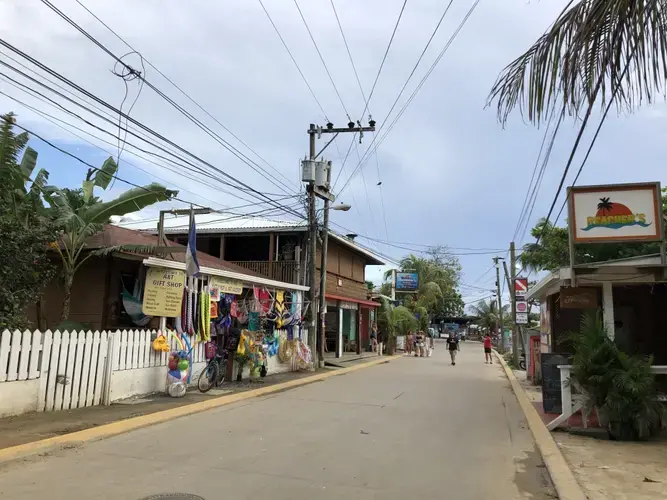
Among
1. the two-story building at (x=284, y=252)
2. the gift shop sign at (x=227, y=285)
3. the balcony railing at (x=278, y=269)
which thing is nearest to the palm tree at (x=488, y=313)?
the two-story building at (x=284, y=252)

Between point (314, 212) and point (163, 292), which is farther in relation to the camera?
point (314, 212)

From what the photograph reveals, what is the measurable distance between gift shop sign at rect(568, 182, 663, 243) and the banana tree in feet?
29.8

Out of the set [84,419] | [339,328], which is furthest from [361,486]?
[339,328]

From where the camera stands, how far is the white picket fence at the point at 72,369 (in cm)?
869

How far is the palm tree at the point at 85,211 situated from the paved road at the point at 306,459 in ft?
14.5

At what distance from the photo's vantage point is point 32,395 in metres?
9.04

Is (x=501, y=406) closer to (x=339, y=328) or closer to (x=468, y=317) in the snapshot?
(x=339, y=328)

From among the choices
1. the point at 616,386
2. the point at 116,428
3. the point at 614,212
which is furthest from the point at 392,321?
the point at 116,428

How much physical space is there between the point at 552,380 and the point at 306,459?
5.30 m

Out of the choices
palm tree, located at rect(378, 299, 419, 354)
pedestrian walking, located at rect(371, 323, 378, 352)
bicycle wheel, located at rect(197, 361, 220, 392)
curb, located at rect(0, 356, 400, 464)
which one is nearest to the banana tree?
bicycle wheel, located at rect(197, 361, 220, 392)

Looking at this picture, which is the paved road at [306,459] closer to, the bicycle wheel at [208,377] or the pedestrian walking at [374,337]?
the bicycle wheel at [208,377]

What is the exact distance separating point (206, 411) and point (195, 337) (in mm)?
3299

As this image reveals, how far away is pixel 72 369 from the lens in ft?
32.2

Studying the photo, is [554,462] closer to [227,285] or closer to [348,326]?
[227,285]
